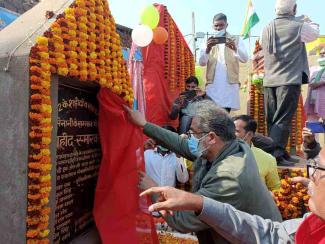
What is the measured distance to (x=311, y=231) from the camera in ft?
4.91

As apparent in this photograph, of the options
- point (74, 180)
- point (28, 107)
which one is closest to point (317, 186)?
point (28, 107)

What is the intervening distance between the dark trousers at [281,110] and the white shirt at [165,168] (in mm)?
1377

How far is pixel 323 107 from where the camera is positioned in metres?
5.25

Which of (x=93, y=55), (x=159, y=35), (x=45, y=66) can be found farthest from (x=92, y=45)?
(x=159, y=35)

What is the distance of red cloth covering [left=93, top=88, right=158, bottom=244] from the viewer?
99.3 inches

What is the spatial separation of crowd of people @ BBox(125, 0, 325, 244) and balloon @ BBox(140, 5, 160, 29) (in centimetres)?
89

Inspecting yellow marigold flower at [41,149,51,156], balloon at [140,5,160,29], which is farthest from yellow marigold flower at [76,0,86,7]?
balloon at [140,5,160,29]

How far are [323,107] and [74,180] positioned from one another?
4222 mm

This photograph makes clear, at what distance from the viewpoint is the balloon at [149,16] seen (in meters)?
5.17

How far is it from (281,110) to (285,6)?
4.25ft

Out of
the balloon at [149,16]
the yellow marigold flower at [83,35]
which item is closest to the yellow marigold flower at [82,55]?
the yellow marigold flower at [83,35]

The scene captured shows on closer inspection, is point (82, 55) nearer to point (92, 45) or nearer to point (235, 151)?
point (92, 45)

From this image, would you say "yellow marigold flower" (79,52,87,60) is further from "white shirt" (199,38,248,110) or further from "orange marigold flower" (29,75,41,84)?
"white shirt" (199,38,248,110)

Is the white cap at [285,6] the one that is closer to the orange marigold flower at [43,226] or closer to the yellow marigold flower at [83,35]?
the yellow marigold flower at [83,35]
